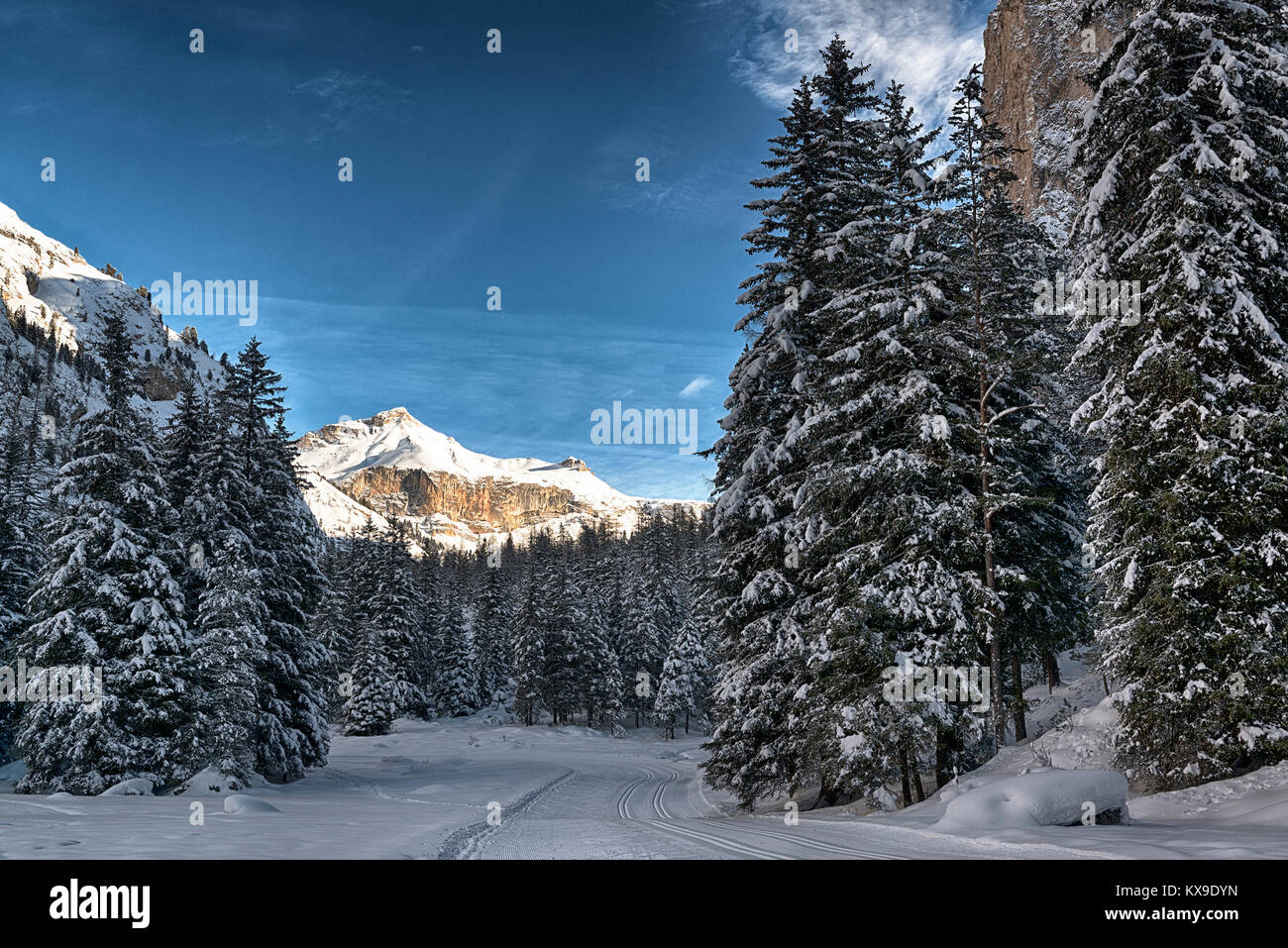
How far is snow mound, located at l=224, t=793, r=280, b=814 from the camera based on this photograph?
56.9ft

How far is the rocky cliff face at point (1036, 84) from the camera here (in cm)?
14288

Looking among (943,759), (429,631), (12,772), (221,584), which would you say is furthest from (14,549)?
(429,631)

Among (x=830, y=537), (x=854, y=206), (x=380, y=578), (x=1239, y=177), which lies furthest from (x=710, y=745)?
(x=380, y=578)

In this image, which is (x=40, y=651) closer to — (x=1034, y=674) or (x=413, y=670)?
(x=1034, y=674)

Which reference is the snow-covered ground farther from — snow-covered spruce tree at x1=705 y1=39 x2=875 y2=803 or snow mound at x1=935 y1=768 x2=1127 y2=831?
→ snow-covered spruce tree at x1=705 y1=39 x2=875 y2=803

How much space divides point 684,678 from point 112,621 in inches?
1910

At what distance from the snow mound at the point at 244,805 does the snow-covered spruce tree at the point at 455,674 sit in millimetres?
56285

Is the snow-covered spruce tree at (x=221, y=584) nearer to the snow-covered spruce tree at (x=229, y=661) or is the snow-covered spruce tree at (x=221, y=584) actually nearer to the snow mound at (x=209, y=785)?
the snow-covered spruce tree at (x=229, y=661)

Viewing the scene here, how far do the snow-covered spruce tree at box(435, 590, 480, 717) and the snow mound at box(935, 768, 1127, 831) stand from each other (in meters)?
68.0

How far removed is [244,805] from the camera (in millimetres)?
17875
